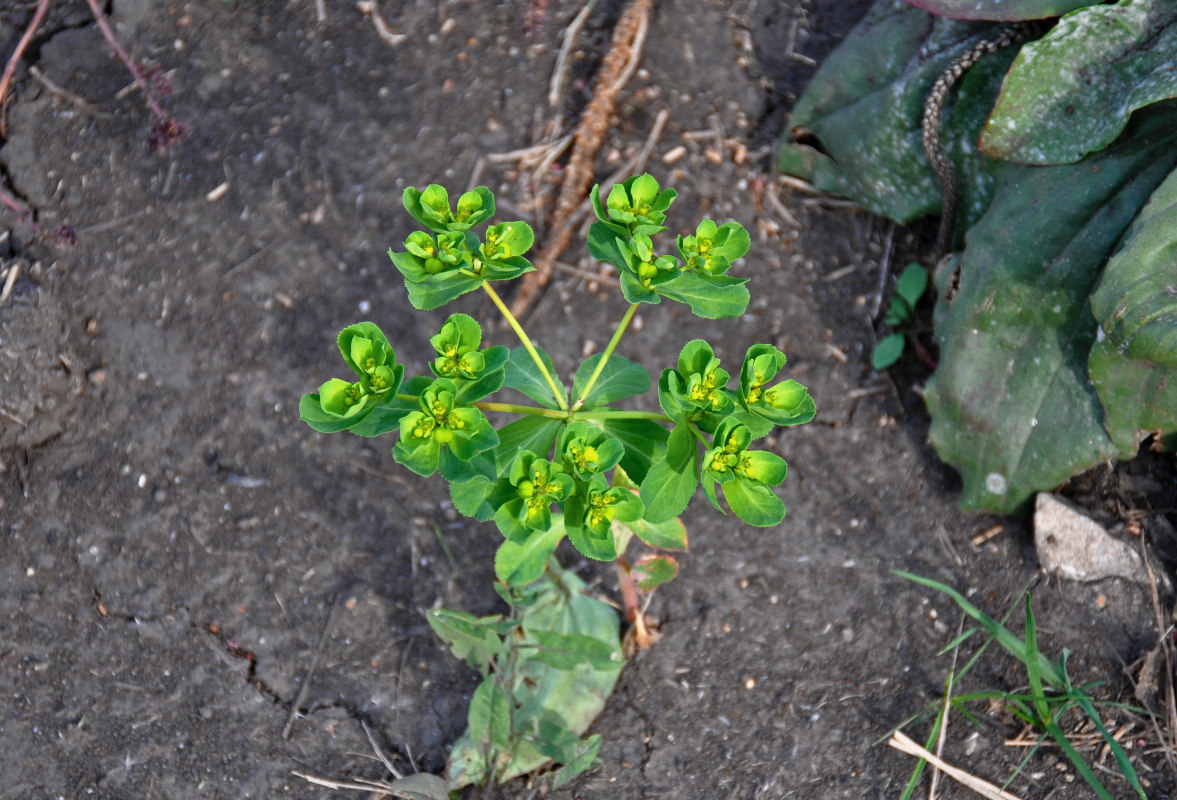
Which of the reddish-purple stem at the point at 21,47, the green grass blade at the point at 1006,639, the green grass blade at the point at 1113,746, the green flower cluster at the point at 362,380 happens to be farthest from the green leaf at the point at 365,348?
the reddish-purple stem at the point at 21,47

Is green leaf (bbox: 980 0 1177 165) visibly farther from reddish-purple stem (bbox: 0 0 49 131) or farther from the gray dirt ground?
reddish-purple stem (bbox: 0 0 49 131)

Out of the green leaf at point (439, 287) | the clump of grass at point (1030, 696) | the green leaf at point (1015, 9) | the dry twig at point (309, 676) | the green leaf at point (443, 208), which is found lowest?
the dry twig at point (309, 676)

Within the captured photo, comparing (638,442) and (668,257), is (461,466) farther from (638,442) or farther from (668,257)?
(668,257)

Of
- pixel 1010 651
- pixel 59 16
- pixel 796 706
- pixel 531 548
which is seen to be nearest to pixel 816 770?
pixel 796 706

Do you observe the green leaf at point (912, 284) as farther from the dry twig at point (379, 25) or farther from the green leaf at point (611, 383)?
the dry twig at point (379, 25)

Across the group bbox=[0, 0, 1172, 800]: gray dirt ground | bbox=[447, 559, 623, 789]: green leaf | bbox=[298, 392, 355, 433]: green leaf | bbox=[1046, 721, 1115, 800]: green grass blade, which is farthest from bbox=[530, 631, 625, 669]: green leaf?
bbox=[1046, 721, 1115, 800]: green grass blade

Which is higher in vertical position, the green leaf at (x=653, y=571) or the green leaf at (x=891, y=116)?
the green leaf at (x=891, y=116)

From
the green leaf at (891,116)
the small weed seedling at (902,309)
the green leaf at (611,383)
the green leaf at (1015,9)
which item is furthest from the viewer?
the small weed seedling at (902,309)
